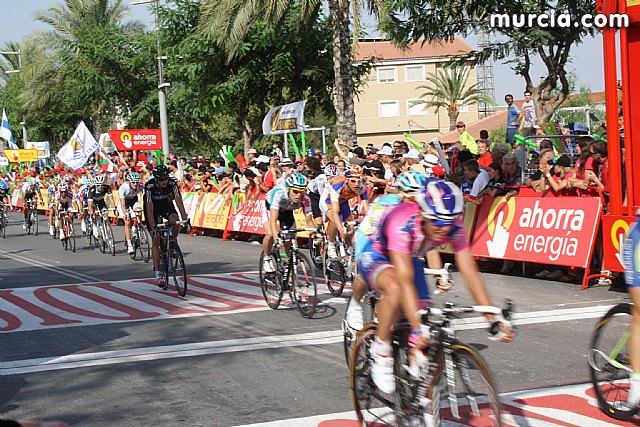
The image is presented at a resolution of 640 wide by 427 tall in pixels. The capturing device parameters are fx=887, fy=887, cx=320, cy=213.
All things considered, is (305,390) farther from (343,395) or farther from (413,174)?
(413,174)

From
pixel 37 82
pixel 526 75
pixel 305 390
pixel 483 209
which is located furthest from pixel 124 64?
pixel 305 390

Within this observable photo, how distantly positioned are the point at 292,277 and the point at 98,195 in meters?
12.0

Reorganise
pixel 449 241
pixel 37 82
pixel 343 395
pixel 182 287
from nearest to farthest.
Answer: pixel 449 241, pixel 343 395, pixel 182 287, pixel 37 82

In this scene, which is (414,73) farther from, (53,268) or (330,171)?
(330,171)

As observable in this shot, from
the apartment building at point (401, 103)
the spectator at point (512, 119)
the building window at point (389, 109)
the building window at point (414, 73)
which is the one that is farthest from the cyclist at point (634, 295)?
the building window at point (389, 109)

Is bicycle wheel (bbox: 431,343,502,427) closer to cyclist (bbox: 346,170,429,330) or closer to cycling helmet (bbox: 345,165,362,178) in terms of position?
cyclist (bbox: 346,170,429,330)

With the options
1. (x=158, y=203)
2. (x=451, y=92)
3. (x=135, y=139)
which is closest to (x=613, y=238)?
(x=158, y=203)

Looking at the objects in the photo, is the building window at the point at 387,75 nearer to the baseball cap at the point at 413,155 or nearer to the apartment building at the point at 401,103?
the apartment building at the point at 401,103

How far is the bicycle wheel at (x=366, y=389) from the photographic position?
562 centimetres

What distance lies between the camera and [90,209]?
2253cm

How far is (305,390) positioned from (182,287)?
6417mm

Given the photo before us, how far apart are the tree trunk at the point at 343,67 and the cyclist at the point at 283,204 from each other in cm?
1124

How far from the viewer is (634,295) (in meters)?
5.59

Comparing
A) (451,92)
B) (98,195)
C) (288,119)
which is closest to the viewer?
(98,195)
